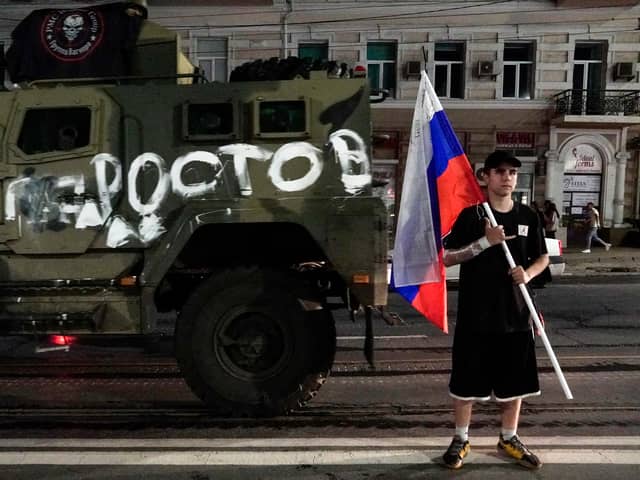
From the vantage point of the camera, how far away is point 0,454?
375 centimetres

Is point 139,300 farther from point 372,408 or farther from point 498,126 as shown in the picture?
point 498,126

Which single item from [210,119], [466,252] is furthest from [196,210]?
[466,252]

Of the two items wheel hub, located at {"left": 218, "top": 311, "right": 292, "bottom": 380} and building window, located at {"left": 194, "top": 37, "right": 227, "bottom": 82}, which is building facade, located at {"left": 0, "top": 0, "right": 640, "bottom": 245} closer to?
building window, located at {"left": 194, "top": 37, "right": 227, "bottom": 82}

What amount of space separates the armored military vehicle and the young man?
2.92ft

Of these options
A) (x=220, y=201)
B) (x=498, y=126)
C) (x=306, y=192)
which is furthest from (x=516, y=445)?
(x=498, y=126)

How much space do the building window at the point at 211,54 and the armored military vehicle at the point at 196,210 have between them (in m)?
16.3

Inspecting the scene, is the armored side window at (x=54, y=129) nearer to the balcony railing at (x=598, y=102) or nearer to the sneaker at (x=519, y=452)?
the sneaker at (x=519, y=452)

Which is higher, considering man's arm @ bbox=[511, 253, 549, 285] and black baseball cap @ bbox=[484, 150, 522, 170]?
black baseball cap @ bbox=[484, 150, 522, 170]

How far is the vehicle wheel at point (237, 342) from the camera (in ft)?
14.3

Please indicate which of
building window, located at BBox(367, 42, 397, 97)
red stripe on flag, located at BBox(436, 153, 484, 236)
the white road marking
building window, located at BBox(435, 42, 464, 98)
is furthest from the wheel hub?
building window, located at BBox(435, 42, 464, 98)

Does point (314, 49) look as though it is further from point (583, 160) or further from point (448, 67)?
point (583, 160)

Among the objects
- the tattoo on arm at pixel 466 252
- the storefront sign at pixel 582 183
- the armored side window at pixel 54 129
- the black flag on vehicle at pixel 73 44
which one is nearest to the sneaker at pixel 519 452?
the tattoo on arm at pixel 466 252

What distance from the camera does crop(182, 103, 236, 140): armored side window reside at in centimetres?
441

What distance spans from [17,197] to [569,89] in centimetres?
1924
